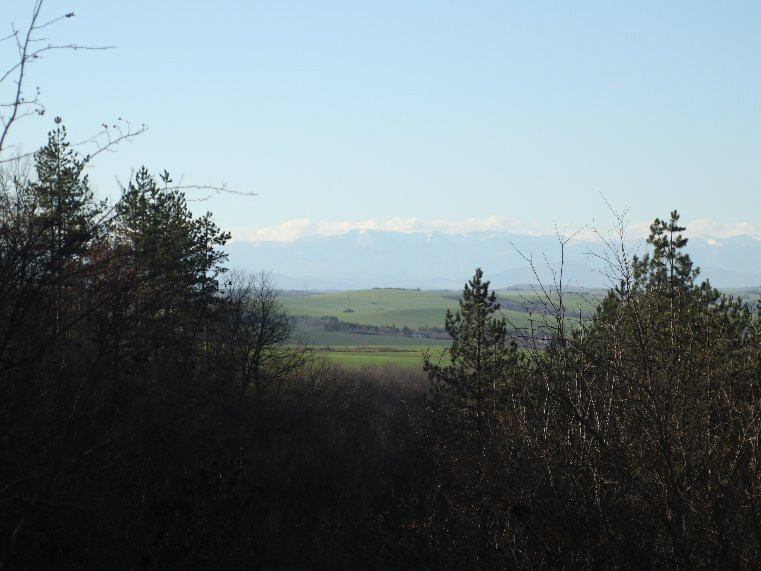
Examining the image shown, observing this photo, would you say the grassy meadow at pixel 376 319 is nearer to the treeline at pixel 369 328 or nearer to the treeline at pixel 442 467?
the treeline at pixel 369 328

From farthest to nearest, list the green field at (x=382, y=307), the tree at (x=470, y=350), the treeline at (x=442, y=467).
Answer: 1. the green field at (x=382, y=307)
2. the tree at (x=470, y=350)
3. the treeline at (x=442, y=467)

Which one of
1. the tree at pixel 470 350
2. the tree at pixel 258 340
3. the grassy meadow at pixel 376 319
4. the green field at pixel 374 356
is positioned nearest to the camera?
the tree at pixel 470 350

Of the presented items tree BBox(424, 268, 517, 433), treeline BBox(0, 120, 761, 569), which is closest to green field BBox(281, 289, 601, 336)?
tree BBox(424, 268, 517, 433)

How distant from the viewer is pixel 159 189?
3.11 meters

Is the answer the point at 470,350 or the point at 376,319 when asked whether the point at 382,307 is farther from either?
the point at 470,350

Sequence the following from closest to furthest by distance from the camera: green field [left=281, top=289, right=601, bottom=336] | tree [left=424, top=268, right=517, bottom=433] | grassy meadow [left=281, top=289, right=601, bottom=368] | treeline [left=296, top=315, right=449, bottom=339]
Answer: tree [left=424, top=268, right=517, bottom=433] < grassy meadow [left=281, top=289, right=601, bottom=368] < treeline [left=296, top=315, right=449, bottom=339] < green field [left=281, top=289, right=601, bottom=336]

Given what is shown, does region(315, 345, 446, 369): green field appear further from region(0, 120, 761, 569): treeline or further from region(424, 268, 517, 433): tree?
region(0, 120, 761, 569): treeline

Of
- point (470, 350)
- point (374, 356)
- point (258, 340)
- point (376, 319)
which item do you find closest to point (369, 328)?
point (376, 319)

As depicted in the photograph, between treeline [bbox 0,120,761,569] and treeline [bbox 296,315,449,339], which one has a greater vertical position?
treeline [bbox 0,120,761,569]

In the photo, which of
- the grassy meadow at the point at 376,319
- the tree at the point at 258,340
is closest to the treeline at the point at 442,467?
the tree at the point at 258,340

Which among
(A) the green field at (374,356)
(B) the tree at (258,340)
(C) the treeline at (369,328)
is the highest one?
(B) the tree at (258,340)

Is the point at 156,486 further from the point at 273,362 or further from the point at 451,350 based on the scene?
the point at 273,362

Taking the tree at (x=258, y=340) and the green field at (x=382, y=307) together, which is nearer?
the tree at (x=258, y=340)

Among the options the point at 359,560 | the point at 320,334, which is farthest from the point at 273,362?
the point at 320,334
